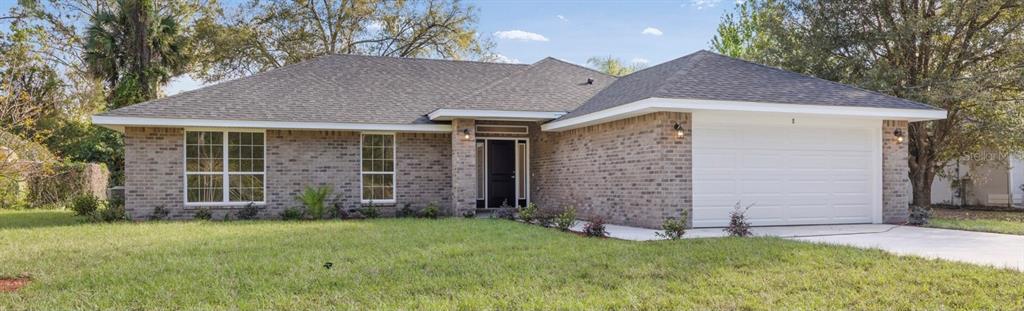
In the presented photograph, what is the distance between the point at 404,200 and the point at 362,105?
7.34 feet

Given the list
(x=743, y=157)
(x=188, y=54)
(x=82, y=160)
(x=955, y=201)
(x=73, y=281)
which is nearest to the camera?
(x=73, y=281)

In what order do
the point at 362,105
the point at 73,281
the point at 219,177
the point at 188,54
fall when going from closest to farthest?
1. the point at 73,281
2. the point at 219,177
3. the point at 362,105
4. the point at 188,54

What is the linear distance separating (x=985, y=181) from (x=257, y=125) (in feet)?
65.4

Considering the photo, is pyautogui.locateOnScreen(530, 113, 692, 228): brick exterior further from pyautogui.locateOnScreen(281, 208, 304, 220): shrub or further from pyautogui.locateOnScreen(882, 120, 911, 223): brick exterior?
pyautogui.locateOnScreen(281, 208, 304, 220): shrub

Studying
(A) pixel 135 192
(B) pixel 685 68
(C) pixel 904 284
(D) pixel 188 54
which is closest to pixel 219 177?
(A) pixel 135 192

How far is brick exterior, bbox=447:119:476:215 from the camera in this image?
45.5 feet

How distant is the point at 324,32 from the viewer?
29.0 meters

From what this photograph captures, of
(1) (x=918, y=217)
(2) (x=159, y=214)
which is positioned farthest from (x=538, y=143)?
(2) (x=159, y=214)

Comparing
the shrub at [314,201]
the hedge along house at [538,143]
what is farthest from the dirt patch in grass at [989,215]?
the shrub at [314,201]

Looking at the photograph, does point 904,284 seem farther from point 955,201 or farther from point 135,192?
point 955,201

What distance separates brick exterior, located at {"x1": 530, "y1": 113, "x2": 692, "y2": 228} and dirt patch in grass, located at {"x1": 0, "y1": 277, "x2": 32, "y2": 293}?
27.0 ft

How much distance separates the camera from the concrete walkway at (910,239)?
7.32m

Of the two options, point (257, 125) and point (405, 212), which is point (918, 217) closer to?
point (405, 212)

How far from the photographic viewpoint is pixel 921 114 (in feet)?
37.5
